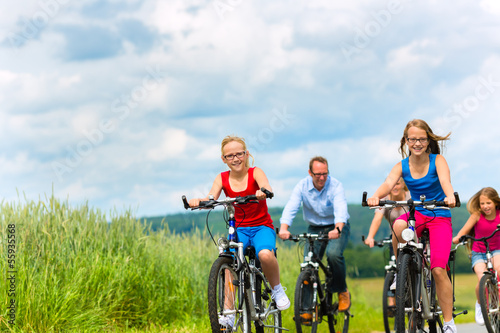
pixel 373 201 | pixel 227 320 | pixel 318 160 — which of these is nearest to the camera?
pixel 227 320

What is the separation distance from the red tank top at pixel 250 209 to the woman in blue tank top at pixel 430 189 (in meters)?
1.26

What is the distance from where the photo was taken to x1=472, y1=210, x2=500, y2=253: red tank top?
8906 mm

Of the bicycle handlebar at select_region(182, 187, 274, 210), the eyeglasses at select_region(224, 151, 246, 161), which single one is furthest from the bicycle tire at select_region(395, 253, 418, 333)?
the eyeglasses at select_region(224, 151, 246, 161)

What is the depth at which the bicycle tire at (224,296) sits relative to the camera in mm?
5652

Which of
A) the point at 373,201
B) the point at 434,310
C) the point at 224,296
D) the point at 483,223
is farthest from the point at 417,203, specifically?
the point at 483,223

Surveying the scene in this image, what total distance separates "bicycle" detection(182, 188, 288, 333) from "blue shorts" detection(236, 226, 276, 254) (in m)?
0.19

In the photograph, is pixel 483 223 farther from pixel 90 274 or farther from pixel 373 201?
pixel 90 274

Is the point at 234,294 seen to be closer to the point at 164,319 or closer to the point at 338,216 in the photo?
the point at 338,216

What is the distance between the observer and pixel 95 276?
895 centimetres

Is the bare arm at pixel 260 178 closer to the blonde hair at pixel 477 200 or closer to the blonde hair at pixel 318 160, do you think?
the blonde hair at pixel 318 160

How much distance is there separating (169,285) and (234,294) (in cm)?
437

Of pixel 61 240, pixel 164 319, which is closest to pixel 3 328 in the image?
pixel 61 240

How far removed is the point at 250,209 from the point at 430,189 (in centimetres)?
203

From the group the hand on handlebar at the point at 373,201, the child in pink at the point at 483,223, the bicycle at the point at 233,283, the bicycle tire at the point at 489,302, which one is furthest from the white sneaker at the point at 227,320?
the child in pink at the point at 483,223
